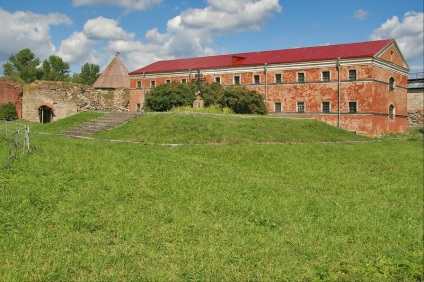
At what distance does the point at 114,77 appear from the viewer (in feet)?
160

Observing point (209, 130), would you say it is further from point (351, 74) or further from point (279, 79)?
point (279, 79)

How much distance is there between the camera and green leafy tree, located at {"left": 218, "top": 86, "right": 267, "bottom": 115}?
94.3 ft

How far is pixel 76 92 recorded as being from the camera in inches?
1395

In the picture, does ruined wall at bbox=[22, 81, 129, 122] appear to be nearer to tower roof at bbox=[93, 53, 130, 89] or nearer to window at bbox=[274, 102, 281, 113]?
tower roof at bbox=[93, 53, 130, 89]

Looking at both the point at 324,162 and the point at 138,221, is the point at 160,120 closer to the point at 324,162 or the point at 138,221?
the point at 324,162

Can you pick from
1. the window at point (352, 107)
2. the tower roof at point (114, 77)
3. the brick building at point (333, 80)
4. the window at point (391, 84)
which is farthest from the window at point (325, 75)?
the tower roof at point (114, 77)

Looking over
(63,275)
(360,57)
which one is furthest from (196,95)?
(63,275)

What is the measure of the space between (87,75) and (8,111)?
52.5 metres

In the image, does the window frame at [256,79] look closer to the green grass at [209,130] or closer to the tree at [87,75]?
the green grass at [209,130]

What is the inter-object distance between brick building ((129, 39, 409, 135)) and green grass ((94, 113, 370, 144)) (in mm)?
12704

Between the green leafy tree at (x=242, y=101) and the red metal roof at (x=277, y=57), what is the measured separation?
995cm

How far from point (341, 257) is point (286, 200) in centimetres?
306

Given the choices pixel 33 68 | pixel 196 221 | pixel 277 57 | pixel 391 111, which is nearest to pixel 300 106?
pixel 277 57

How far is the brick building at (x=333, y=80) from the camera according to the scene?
3416cm
